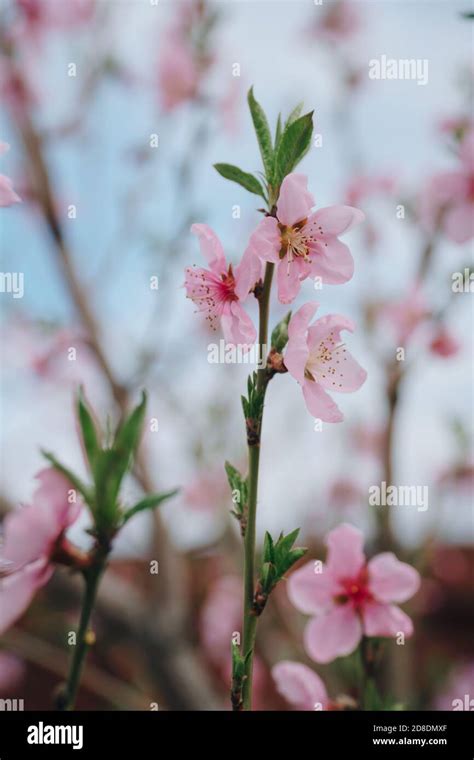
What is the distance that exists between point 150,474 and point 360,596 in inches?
53.4

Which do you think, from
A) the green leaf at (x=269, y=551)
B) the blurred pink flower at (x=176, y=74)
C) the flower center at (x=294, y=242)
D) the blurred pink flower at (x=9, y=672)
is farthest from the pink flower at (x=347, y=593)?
the blurred pink flower at (x=9, y=672)

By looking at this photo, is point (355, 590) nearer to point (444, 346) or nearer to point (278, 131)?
point (278, 131)

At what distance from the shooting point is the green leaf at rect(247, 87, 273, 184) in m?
0.48

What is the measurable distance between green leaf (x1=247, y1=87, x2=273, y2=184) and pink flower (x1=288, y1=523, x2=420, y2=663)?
323 mm

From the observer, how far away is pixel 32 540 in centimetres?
43

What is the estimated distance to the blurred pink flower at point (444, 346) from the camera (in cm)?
152

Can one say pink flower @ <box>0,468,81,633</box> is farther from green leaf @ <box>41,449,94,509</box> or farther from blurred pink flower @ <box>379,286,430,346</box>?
blurred pink flower @ <box>379,286,430,346</box>

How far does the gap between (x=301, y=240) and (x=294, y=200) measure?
0.04 meters

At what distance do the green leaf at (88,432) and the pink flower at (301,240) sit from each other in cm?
14

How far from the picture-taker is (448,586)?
333cm

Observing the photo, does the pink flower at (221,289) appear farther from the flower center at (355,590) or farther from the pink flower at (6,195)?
the flower center at (355,590)

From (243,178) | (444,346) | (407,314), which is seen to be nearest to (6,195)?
(243,178)
